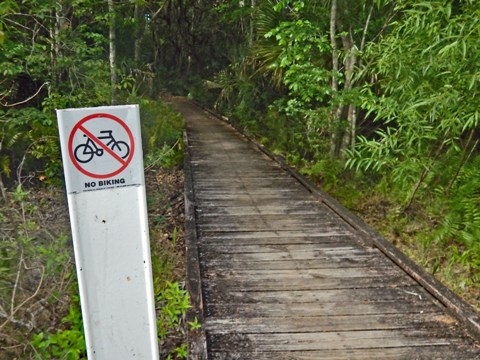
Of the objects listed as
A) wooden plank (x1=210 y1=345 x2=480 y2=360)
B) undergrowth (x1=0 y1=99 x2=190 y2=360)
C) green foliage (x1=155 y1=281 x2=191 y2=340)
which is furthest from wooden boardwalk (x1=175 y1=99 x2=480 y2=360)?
undergrowth (x1=0 y1=99 x2=190 y2=360)

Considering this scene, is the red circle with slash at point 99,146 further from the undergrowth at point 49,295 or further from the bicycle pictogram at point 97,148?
the undergrowth at point 49,295

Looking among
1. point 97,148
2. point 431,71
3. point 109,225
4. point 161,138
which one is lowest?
point 161,138

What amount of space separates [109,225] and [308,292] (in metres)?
2.01

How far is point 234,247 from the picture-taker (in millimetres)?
3990

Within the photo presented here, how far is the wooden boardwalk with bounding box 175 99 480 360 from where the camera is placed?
252 centimetres

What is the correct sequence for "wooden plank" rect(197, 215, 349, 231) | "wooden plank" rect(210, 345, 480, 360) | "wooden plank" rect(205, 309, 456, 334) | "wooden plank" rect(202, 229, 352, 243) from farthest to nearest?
"wooden plank" rect(197, 215, 349, 231)
"wooden plank" rect(202, 229, 352, 243)
"wooden plank" rect(205, 309, 456, 334)
"wooden plank" rect(210, 345, 480, 360)

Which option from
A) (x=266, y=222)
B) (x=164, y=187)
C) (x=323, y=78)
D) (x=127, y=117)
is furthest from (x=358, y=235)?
(x=164, y=187)


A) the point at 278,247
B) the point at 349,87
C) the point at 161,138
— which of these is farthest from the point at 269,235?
the point at 161,138

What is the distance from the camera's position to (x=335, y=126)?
7.13 m

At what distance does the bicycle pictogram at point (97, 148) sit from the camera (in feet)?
4.93

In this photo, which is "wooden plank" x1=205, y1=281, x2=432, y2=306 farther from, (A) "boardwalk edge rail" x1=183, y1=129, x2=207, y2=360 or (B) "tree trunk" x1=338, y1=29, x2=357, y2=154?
(B) "tree trunk" x1=338, y1=29, x2=357, y2=154

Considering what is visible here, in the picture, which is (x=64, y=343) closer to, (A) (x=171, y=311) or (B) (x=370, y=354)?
(A) (x=171, y=311)

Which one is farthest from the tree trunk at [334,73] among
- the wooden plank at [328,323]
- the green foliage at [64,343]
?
the green foliage at [64,343]

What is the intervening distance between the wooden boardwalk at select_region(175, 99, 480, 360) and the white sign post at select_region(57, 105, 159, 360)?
2.88ft
